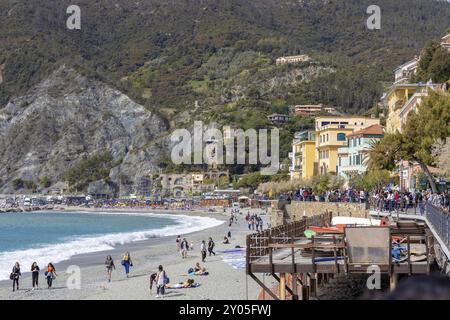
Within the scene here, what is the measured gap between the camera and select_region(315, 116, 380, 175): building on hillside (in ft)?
241

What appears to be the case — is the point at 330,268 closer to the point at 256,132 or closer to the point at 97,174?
the point at 256,132

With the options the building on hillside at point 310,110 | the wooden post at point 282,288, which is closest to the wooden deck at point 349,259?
the wooden post at point 282,288

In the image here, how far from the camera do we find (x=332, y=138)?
73.9 m

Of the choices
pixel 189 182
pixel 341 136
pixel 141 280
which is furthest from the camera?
pixel 189 182

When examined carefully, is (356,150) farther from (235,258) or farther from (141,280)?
(141,280)

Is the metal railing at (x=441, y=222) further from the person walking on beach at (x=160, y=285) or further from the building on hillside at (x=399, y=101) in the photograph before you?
the building on hillside at (x=399, y=101)

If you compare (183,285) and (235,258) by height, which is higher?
(183,285)

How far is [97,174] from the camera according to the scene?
18138 cm

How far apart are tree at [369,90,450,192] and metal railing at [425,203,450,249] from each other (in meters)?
9.26

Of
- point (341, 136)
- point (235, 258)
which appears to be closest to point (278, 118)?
point (341, 136)

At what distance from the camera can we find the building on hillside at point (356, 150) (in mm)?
60725

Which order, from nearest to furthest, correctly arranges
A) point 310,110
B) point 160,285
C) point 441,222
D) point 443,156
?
point 441,222, point 160,285, point 443,156, point 310,110

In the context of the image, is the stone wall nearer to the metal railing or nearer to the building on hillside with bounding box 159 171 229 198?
the metal railing

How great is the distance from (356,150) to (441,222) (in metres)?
47.6
